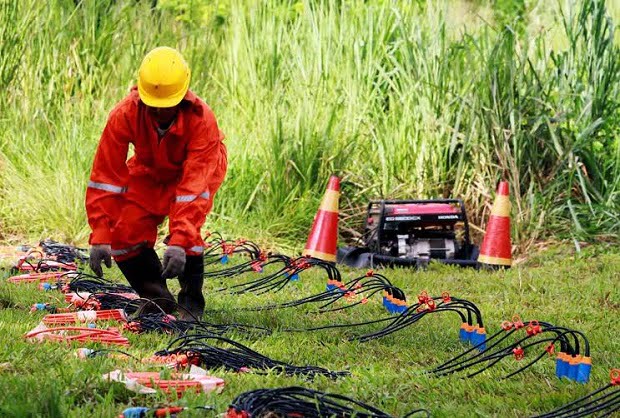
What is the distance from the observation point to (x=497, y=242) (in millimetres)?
8523

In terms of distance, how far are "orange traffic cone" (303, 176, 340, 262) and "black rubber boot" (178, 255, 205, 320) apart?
2822 mm

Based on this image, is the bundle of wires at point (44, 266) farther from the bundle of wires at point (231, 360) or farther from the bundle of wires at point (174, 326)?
the bundle of wires at point (231, 360)

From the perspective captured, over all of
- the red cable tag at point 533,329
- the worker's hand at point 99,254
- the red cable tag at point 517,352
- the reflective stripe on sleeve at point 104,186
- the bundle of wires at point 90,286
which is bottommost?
the bundle of wires at point 90,286

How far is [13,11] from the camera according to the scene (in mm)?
10500

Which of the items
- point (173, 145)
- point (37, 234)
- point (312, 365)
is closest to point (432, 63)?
point (37, 234)

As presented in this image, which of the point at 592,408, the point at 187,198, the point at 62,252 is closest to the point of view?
the point at 592,408

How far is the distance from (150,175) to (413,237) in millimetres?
3523

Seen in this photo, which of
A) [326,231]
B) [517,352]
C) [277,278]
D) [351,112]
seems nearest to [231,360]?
[517,352]

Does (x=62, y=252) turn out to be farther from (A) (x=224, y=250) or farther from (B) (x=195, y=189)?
(B) (x=195, y=189)

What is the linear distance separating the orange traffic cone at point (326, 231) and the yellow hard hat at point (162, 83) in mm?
3439

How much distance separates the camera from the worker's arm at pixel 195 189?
17.6 feet

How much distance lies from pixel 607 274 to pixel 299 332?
3128 millimetres

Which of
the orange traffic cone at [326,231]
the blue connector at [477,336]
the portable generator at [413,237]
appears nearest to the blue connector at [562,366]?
the blue connector at [477,336]

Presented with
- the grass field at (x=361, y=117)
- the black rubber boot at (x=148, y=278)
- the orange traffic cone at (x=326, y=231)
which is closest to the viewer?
the black rubber boot at (x=148, y=278)
